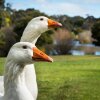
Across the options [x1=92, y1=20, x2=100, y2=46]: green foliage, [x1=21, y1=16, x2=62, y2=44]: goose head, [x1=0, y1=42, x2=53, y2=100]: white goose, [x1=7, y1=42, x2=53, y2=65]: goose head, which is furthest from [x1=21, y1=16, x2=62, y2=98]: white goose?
[x1=92, y1=20, x2=100, y2=46]: green foliage

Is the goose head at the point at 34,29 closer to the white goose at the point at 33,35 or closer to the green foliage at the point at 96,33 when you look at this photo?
the white goose at the point at 33,35

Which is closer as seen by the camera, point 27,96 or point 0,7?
point 27,96

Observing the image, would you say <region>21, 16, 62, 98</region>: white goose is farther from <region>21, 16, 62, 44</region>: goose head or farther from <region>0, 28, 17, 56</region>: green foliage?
<region>0, 28, 17, 56</region>: green foliage

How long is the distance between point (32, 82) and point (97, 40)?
46.0 meters

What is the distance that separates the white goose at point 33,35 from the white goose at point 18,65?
1178 mm

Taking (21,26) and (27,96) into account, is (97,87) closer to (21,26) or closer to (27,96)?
(27,96)

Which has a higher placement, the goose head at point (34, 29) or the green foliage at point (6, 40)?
the goose head at point (34, 29)

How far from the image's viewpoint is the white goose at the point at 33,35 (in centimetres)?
566

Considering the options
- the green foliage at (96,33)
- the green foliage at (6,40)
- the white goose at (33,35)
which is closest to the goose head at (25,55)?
the white goose at (33,35)

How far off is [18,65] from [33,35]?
5.75ft

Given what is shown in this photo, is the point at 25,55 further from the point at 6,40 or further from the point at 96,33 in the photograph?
the point at 96,33

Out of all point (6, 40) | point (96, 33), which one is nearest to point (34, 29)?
point (6, 40)

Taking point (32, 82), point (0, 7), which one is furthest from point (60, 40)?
point (32, 82)

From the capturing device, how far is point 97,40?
51.3 m
